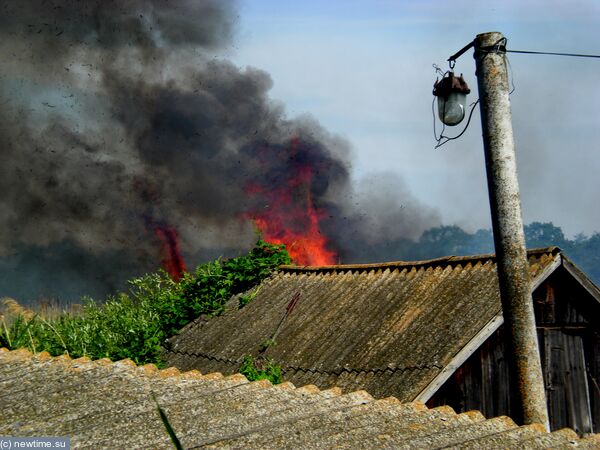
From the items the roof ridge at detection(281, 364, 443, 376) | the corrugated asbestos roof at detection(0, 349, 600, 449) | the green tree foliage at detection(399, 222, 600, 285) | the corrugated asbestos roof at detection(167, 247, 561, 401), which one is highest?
the green tree foliage at detection(399, 222, 600, 285)

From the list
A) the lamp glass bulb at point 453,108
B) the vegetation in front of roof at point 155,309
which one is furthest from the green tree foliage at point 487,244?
the lamp glass bulb at point 453,108

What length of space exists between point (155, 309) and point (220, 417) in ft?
44.3

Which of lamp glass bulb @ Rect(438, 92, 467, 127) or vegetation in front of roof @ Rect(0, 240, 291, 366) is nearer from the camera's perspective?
lamp glass bulb @ Rect(438, 92, 467, 127)

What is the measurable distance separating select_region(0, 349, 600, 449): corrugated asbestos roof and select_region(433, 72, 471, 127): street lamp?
3.19m

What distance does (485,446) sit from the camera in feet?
18.1

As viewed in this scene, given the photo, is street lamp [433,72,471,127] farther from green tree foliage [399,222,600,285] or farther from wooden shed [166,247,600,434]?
green tree foliage [399,222,600,285]

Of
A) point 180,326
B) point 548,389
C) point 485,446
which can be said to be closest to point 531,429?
point 485,446

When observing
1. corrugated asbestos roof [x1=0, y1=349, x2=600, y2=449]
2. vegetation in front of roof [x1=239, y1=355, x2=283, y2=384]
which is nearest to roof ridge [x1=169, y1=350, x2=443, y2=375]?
vegetation in front of roof [x1=239, y1=355, x2=283, y2=384]

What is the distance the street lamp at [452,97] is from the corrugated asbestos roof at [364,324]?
193 inches

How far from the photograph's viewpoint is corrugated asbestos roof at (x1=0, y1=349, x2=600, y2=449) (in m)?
5.39

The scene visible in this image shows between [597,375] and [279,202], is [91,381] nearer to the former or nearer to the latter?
[597,375]

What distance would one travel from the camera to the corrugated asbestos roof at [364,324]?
12516mm

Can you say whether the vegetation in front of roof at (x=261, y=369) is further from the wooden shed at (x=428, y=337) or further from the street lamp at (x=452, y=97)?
the street lamp at (x=452, y=97)

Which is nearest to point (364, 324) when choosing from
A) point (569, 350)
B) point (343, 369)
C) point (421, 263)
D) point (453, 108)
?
point (343, 369)
